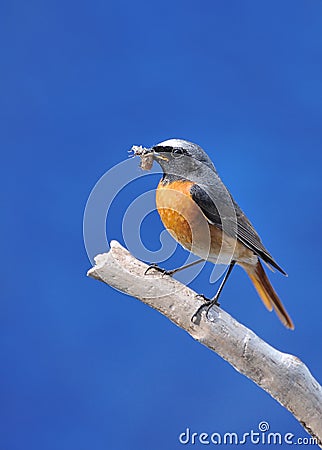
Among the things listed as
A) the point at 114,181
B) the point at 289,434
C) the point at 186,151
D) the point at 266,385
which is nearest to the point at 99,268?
the point at 114,181

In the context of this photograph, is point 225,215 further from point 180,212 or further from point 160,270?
point 160,270

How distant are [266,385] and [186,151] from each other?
2.43 feet

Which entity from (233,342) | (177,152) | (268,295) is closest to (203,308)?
(233,342)

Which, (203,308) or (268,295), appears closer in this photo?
(203,308)

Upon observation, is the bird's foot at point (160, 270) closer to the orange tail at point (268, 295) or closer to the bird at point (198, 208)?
the bird at point (198, 208)

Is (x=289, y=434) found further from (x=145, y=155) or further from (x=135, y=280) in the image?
(x=145, y=155)

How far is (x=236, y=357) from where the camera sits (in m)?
2.11

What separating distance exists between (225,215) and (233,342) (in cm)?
38

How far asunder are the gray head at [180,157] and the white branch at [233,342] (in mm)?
286

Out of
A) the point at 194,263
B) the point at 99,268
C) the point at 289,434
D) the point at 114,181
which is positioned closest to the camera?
the point at 114,181

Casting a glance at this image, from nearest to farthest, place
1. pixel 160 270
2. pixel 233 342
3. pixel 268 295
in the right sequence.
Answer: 1. pixel 233 342
2. pixel 160 270
3. pixel 268 295

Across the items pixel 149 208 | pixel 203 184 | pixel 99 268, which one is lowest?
pixel 99 268

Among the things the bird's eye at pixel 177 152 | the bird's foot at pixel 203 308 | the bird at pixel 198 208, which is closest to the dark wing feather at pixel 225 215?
the bird at pixel 198 208

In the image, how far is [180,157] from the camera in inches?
84.0
